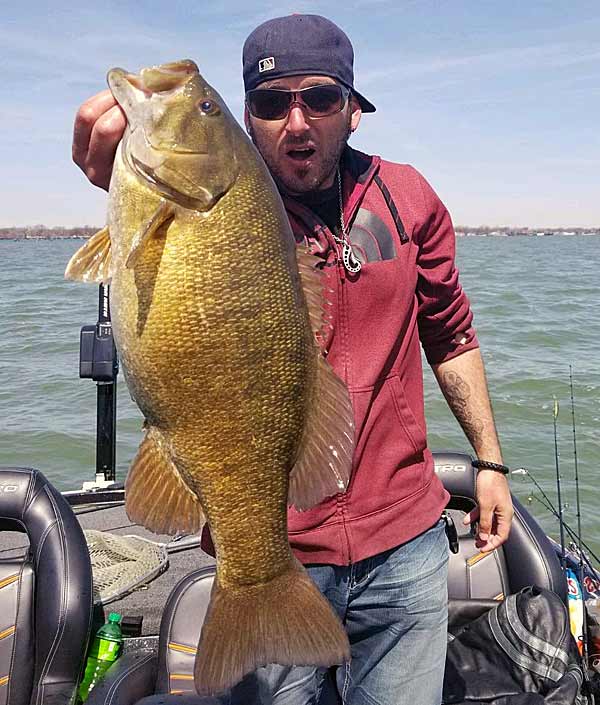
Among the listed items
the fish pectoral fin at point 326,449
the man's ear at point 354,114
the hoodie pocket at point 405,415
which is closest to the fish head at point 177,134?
the fish pectoral fin at point 326,449

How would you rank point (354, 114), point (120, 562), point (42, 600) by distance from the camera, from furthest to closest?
point (120, 562) < point (42, 600) < point (354, 114)

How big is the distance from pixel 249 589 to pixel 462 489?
7.47 ft

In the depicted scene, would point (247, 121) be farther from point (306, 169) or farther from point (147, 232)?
point (147, 232)

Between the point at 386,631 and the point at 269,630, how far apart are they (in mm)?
700

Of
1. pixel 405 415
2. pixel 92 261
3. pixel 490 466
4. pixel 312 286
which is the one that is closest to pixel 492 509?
pixel 490 466

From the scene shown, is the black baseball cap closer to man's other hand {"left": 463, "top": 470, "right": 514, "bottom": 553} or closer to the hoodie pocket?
the hoodie pocket

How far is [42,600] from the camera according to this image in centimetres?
330

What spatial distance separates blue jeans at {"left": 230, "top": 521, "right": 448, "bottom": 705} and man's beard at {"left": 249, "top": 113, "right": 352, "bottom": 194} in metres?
1.22

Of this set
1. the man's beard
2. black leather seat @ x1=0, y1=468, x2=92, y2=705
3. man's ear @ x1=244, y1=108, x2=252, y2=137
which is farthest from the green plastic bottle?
man's ear @ x1=244, y1=108, x2=252, y2=137

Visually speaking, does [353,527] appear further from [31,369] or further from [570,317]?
[570,317]

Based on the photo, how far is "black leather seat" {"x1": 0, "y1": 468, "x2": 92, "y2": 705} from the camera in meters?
3.21

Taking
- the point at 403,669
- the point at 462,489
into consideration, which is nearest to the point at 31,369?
the point at 462,489

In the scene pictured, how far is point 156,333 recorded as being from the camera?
1.55 metres

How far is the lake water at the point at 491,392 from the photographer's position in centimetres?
1039
